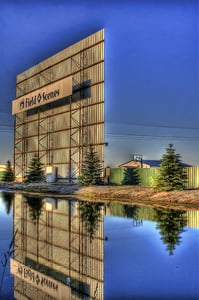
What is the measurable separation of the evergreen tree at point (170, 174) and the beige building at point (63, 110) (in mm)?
12229

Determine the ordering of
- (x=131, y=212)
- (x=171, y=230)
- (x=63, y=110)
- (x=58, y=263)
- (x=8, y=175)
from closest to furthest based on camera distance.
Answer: (x=58, y=263) → (x=171, y=230) → (x=131, y=212) → (x=63, y=110) → (x=8, y=175)

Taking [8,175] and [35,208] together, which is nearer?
[35,208]

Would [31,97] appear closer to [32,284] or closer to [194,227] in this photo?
[194,227]

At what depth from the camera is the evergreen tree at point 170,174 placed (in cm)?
2409

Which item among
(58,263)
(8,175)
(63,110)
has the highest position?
(63,110)

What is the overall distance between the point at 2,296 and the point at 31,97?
46.1m

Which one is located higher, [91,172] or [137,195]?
[91,172]

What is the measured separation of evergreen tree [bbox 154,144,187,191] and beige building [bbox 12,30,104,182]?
12229 millimetres

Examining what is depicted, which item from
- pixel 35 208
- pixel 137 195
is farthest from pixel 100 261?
pixel 137 195

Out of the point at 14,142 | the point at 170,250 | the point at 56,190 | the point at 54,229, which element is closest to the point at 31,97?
the point at 14,142

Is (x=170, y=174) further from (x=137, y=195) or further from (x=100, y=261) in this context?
(x=100, y=261)

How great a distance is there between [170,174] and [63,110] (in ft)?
73.3

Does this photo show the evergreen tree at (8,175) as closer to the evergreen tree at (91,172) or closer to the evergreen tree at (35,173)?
the evergreen tree at (35,173)

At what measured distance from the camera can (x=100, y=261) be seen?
670 cm
